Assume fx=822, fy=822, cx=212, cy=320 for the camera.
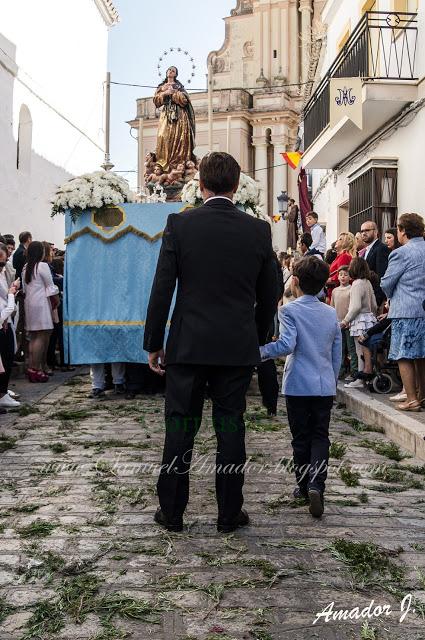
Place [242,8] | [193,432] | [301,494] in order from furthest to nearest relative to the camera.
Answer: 1. [242,8]
2. [301,494]
3. [193,432]

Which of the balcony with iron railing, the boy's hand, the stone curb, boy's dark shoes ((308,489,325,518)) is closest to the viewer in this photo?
the boy's hand

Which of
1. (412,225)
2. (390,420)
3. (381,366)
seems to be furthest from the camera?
(381,366)

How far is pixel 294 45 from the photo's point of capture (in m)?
41.1

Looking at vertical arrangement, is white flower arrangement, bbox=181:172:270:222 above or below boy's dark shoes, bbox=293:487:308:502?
above

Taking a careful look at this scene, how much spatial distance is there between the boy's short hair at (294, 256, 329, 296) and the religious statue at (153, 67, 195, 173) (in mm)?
8849

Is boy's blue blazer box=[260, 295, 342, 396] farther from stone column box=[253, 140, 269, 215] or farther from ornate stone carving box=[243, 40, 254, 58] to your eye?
ornate stone carving box=[243, 40, 254, 58]

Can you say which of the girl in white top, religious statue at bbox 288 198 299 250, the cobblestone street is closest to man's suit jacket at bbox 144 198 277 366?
the cobblestone street

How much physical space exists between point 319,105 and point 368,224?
7884mm

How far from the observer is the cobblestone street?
3240 millimetres

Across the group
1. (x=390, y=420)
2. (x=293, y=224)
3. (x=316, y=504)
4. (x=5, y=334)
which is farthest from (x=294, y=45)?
(x=316, y=504)

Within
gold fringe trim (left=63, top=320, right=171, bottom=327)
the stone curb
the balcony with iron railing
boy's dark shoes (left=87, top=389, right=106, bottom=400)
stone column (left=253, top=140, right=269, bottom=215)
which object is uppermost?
stone column (left=253, top=140, right=269, bottom=215)

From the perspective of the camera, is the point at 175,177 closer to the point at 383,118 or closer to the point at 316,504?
the point at 383,118

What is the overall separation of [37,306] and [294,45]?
110ft

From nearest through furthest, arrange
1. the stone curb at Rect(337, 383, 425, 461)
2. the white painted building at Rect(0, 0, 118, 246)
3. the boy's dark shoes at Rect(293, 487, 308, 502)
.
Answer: the boy's dark shoes at Rect(293, 487, 308, 502), the stone curb at Rect(337, 383, 425, 461), the white painted building at Rect(0, 0, 118, 246)
